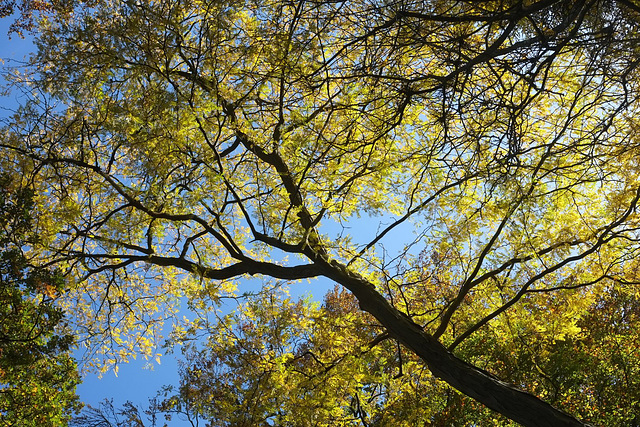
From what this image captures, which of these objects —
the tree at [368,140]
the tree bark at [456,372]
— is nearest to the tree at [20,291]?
the tree at [368,140]

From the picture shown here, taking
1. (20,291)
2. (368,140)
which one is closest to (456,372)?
(368,140)

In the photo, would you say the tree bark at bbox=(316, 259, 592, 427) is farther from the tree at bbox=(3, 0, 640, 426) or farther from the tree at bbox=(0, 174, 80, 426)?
the tree at bbox=(0, 174, 80, 426)

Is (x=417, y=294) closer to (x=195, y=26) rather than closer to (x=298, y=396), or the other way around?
(x=298, y=396)

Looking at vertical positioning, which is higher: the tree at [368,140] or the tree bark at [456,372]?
the tree at [368,140]

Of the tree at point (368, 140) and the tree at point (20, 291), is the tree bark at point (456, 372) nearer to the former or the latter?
the tree at point (368, 140)

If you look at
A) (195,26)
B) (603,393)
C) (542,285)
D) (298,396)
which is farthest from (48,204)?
(603,393)

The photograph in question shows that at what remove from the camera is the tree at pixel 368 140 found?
3.57m

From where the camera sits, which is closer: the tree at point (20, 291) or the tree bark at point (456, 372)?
the tree bark at point (456, 372)

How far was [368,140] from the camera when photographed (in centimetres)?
446

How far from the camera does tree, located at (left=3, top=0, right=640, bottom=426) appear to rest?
3.57 meters

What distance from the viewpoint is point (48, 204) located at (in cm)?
621

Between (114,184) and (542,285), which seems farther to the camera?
(542,285)

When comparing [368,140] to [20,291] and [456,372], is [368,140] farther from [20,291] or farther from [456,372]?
[20,291]

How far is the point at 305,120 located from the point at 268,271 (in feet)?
5.32
